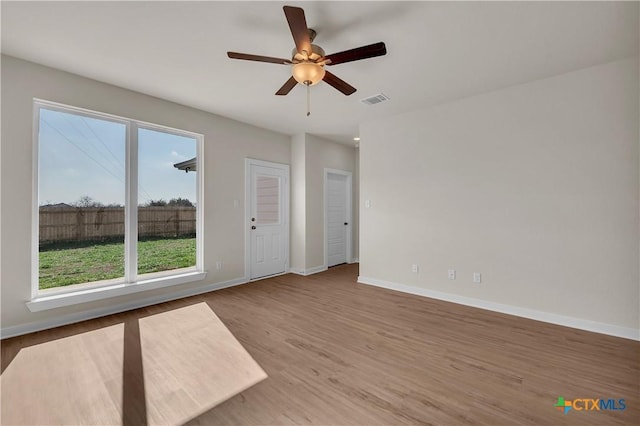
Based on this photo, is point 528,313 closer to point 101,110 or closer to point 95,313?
point 95,313

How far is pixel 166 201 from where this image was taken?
386 centimetres

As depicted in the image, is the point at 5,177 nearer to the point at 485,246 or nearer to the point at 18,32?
the point at 18,32

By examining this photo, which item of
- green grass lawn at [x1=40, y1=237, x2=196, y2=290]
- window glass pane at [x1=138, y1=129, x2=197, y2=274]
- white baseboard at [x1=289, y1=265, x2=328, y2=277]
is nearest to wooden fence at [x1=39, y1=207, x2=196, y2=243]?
window glass pane at [x1=138, y1=129, x2=197, y2=274]

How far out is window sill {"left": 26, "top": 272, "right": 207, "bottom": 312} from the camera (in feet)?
9.17

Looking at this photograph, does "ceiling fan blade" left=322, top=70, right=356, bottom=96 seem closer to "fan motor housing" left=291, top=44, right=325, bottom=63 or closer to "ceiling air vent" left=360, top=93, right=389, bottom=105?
"fan motor housing" left=291, top=44, right=325, bottom=63

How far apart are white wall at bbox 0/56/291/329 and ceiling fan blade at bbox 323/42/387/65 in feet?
9.10

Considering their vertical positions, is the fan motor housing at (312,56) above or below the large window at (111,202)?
above

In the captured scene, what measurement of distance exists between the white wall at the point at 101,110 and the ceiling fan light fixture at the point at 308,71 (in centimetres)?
251

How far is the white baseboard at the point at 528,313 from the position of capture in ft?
8.80

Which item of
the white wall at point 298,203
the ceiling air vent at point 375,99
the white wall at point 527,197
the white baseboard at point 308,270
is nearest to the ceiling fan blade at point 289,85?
the ceiling air vent at point 375,99

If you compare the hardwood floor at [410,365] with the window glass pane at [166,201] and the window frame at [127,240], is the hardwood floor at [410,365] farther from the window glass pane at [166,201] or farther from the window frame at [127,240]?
the window glass pane at [166,201]

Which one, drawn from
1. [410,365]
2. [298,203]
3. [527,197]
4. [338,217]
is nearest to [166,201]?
[298,203]

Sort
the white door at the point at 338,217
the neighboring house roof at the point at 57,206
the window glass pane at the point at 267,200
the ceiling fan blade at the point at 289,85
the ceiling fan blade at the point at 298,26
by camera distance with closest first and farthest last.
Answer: the ceiling fan blade at the point at 298,26 < the ceiling fan blade at the point at 289,85 < the neighboring house roof at the point at 57,206 < the window glass pane at the point at 267,200 < the white door at the point at 338,217

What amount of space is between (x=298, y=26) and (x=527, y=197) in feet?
10.1
